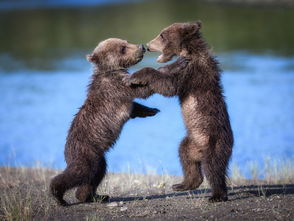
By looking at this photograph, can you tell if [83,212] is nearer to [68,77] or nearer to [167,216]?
[167,216]

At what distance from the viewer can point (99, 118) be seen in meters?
7.48

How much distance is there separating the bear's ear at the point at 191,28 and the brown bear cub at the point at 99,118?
68cm

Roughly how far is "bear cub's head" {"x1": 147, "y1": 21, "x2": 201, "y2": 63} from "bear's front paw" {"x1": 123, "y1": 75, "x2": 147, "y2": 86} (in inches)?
26.1

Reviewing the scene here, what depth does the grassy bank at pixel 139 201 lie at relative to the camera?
6797 mm

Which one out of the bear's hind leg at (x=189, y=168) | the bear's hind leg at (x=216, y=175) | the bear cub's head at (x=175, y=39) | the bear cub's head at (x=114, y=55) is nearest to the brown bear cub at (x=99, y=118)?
the bear cub's head at (x=114, y=55)

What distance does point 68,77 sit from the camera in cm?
2184

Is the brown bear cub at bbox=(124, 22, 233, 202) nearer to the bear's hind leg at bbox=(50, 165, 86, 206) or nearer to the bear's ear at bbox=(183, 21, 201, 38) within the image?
the bear's ear at bbox=(183, 21, 201, 38)

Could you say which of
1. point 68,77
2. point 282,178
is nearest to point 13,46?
point 68,77

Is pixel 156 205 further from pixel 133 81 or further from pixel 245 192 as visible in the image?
pixel 133 81

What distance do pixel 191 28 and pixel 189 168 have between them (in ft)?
5.72

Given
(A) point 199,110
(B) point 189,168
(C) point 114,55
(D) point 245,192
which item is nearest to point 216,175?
(B) point 189,168

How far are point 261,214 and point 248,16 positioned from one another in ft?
92.5

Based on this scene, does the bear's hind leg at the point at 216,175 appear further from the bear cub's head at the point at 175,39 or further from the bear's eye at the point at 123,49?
the bear's eye at the point at 123,49

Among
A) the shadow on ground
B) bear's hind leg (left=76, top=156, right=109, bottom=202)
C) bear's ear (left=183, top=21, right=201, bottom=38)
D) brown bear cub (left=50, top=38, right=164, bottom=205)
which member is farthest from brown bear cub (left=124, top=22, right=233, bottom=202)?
bear's hind leg (left=76, top=156, right=109, bottom=202)
